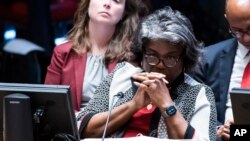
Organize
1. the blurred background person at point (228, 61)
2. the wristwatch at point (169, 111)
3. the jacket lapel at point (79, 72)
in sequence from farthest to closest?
the jacket lapel at point (79, 72) < the blurred background person at point (228, 61) < the wristwatch at point (169, 111)

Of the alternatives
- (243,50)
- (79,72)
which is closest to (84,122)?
(79,72)

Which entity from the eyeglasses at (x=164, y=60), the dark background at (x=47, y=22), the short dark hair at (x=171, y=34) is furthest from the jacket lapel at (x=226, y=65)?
the dark background at (x=47, y=22)

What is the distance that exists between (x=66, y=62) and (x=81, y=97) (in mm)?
212

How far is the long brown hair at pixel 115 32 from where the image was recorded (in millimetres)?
3225

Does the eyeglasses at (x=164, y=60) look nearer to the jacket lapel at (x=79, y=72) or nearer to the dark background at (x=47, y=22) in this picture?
the jacket lapel at (x=79, y=72)

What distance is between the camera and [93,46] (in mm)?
3311

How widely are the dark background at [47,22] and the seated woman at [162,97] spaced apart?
3.84 feet

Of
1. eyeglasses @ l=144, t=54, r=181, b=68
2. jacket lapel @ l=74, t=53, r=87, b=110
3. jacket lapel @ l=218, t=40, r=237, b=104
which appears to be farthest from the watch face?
jacket lapel @ l=74, t=53, r=87, b=110

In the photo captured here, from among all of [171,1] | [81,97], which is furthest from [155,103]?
[171,1]

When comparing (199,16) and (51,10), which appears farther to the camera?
(51,10)

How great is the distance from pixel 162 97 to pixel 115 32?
847mm

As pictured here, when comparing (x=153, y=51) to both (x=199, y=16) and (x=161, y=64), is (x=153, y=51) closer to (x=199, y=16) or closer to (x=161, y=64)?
(x=161, y=64)

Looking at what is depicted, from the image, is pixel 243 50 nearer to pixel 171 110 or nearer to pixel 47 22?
pixel 171 110

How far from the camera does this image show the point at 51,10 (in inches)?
217
